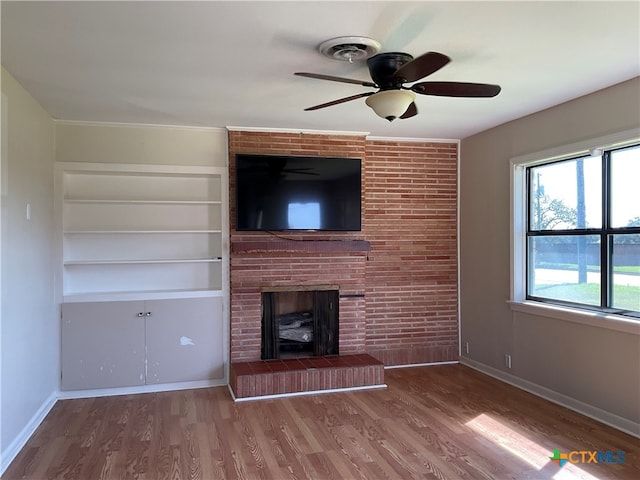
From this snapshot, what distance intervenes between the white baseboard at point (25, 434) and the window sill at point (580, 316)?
13.0 ft

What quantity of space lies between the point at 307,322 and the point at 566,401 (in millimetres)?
2337

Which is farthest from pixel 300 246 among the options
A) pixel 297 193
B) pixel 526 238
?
pixel 526 238

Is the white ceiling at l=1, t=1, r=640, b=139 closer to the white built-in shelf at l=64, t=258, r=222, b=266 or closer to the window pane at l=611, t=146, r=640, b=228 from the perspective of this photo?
the window pane at l=611, t=146, r=640, b=228

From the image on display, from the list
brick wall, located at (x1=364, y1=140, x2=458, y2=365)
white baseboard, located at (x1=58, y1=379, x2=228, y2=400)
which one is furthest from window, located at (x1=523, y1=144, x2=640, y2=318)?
white baseboard, located at (x1=58, y1=379, x2=228, y2=400)

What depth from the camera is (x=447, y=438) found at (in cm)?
328

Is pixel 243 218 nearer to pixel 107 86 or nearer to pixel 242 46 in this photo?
pixel 107 86

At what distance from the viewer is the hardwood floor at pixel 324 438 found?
2852 mm

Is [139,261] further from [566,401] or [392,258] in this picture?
[566,401]

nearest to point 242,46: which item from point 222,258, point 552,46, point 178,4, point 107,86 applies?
point 178,4

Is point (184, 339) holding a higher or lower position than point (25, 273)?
lower

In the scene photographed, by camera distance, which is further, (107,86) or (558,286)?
(558,286)

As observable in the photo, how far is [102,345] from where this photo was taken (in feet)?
14.0

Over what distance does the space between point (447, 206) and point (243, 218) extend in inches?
87.7

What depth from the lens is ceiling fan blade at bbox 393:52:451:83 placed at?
2264 millimetres
